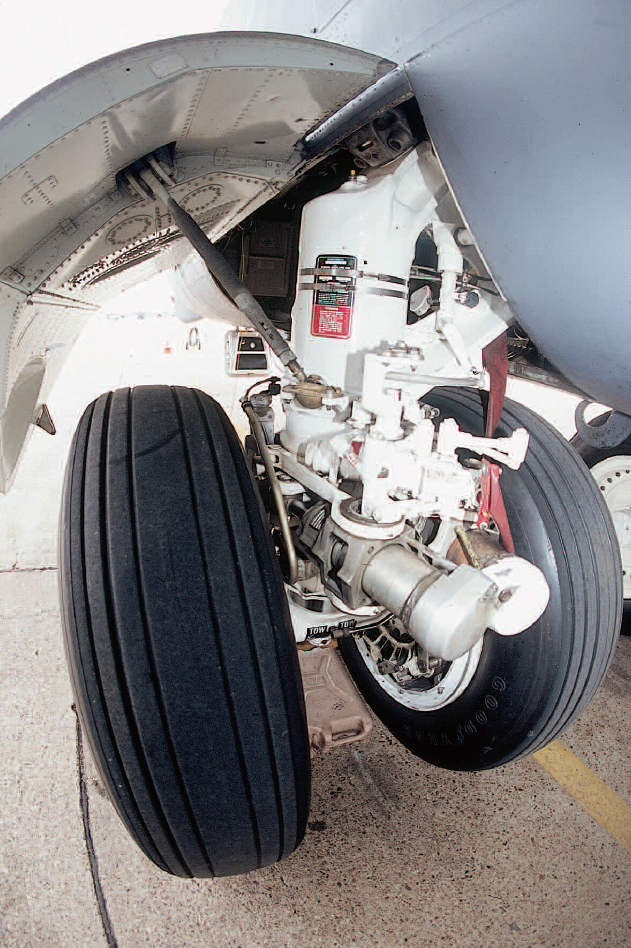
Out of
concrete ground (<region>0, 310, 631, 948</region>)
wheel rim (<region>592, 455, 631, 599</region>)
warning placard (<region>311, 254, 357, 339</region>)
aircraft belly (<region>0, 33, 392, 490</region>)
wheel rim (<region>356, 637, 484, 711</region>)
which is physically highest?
aircraft belly (<region>0, 33, 392, 490</region>)

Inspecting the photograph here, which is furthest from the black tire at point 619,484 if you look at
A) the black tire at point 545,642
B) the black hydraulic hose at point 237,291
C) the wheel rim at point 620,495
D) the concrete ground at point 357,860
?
the black hydraulic hose at point 237,291

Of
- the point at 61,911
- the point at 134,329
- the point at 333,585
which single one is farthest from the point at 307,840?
the point at 134,329

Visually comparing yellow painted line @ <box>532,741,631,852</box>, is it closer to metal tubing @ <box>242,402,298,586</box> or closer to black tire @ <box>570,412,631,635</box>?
black tire @ <box>570,412,631,635</box>

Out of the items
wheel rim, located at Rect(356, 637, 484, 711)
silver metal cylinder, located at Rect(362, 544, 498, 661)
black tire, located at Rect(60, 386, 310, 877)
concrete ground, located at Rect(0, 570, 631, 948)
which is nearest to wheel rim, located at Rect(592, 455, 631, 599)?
concrete ground, located at Rect(0, 570, 631, 948)

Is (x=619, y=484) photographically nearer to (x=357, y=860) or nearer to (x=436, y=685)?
(x=436, y=685)

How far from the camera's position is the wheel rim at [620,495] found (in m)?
2.48

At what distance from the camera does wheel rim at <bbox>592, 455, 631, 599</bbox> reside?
2.48m

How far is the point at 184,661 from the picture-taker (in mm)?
940

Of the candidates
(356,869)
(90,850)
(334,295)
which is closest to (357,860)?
(356,869)

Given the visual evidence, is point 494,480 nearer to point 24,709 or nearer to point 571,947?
point 571,947

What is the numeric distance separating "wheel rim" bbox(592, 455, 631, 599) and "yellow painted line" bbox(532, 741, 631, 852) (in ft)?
3.23

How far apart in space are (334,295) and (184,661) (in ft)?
2.97

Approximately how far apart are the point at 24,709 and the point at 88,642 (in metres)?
1.09

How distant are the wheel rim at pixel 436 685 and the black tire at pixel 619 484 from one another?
135cm
